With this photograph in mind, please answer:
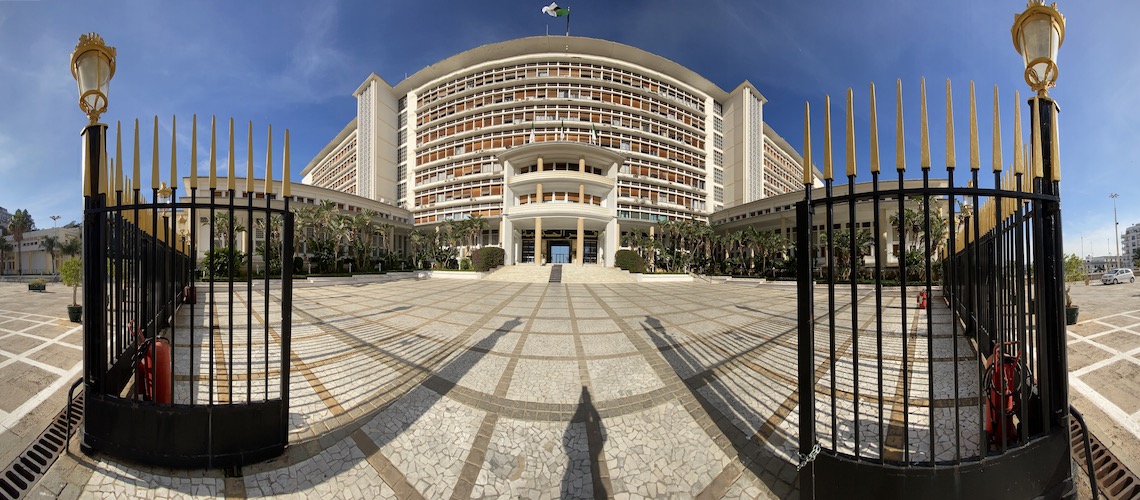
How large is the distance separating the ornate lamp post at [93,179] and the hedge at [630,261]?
25549 millimetres

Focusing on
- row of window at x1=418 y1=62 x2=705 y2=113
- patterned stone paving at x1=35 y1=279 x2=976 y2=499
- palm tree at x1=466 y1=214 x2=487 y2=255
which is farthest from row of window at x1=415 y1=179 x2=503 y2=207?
patterned stone paving at x1=35 y1=279 x2=976 y2=499

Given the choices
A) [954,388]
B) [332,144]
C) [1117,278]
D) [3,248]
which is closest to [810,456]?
[954,388]

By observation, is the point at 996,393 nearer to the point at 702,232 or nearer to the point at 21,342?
the point at 21,342

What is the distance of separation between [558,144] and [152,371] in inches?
1268

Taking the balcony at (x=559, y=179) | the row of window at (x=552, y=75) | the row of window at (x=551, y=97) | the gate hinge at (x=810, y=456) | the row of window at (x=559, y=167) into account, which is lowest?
the gate hinge at (x=810, y=456)

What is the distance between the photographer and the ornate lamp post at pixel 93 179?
3.00m

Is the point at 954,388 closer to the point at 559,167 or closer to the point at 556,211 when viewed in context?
the point at 556,211

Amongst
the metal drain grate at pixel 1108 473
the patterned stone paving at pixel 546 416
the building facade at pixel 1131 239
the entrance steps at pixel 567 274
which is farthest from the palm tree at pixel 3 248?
the building facade at pixel 1131 239

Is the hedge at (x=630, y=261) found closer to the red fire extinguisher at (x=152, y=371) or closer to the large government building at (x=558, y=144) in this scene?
the large government building at (x=558, y=144)

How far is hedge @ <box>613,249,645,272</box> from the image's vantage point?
27438mm

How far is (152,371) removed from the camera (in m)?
3.19

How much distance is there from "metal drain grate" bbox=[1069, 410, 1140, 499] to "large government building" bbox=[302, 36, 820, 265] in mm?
29735

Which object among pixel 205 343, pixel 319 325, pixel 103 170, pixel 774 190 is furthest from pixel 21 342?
pixel 774 190

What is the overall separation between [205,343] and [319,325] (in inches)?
65.6
